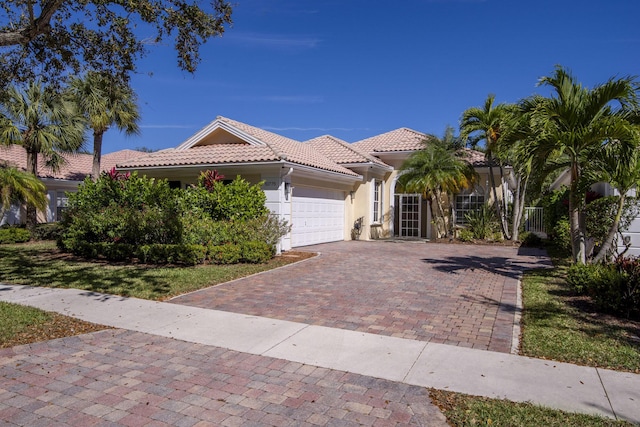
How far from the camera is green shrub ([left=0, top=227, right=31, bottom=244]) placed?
729 inches

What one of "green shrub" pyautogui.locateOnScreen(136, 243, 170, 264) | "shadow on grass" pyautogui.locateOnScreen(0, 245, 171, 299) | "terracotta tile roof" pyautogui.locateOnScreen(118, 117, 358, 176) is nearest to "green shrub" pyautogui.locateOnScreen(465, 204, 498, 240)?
"terracotta tile roof" pyautogui.locateOnScreen(118, 117, 358, 176)

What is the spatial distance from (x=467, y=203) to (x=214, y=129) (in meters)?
12.3

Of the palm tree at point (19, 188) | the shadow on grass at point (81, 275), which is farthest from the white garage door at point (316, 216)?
the palm tree at point (19, 188)

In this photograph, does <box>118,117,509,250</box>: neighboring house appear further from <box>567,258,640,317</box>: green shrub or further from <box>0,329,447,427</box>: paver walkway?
<box>0,329,447,427</box>: paver walkway

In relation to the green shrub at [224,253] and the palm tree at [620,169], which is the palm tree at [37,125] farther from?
the palm tree at [620,169]

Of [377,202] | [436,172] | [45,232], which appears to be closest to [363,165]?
[377,202]

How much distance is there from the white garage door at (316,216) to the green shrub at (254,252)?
3551mm

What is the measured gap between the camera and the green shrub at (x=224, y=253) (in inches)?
493

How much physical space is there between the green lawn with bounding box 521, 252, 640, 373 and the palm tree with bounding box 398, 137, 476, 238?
33.6ft

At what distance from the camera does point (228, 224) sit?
43.0 ft

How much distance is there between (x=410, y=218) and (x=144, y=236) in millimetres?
13905

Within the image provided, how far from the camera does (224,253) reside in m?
12.5

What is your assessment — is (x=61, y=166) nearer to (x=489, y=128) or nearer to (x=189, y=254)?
(x=189, y=254)

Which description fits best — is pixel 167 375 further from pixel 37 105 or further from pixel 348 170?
pixel 37 105
